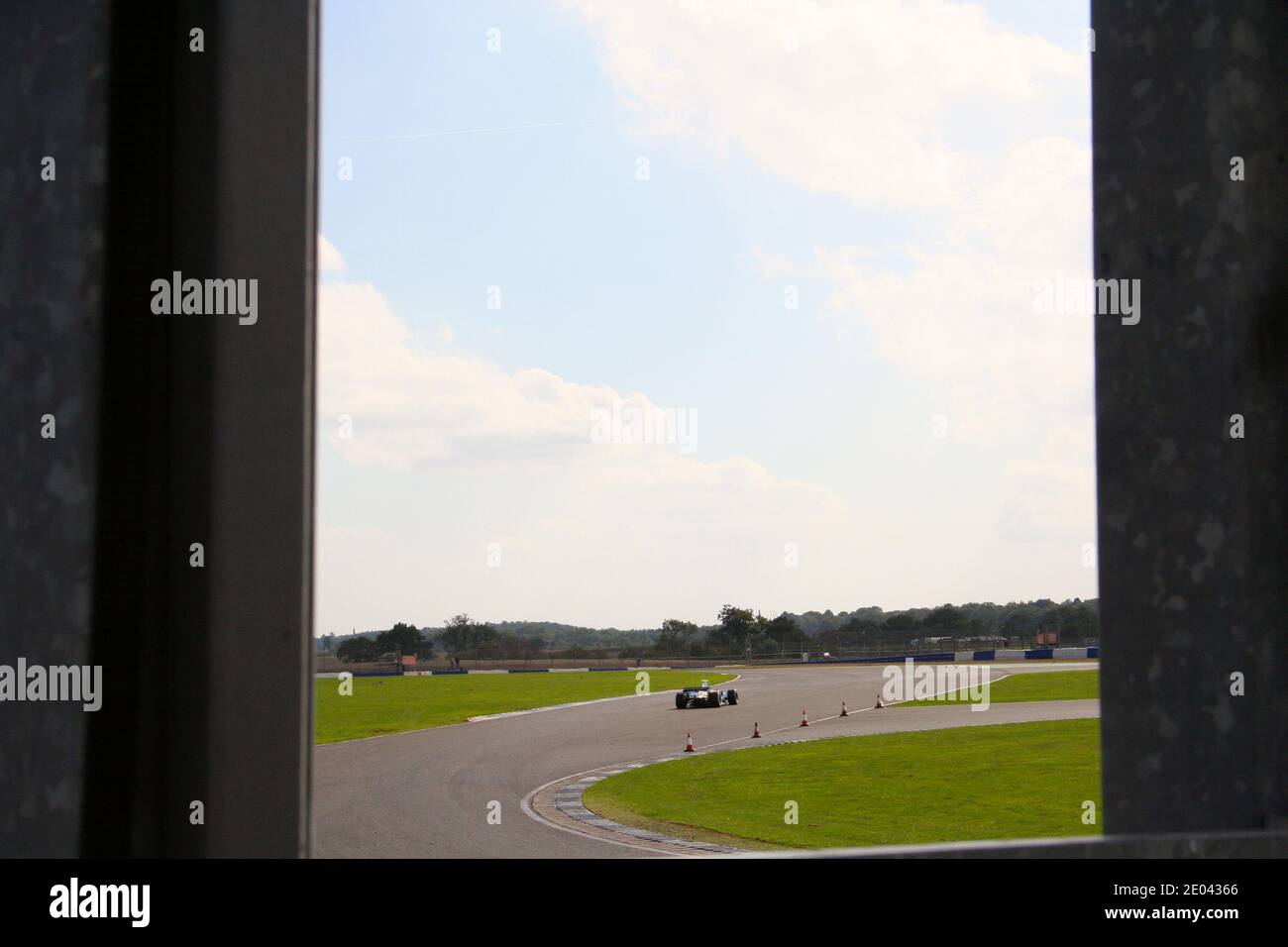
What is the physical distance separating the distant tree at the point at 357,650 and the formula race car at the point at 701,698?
69841 mm

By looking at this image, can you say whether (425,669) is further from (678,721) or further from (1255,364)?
(1255,364)

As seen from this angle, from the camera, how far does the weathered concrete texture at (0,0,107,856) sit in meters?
1.97

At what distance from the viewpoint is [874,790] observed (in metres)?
23.2

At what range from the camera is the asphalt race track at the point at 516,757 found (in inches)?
731

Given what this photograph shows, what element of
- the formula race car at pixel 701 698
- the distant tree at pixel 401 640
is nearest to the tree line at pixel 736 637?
the distant tree at pixel 401 640

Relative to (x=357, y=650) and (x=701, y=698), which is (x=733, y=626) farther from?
(x=701, y=698)

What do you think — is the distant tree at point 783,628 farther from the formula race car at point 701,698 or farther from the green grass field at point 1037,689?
the formula race car at point 701,698

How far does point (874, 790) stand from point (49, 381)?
23.4 meters

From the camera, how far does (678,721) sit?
136 feet

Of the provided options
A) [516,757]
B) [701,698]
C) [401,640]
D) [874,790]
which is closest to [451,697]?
[701,698]

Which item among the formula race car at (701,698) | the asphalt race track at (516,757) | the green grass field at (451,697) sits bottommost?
the green grass field at (451,697)

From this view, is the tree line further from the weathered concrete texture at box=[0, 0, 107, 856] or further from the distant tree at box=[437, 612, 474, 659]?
the weathered concrete texture at box=[0, 0, 107, 856]

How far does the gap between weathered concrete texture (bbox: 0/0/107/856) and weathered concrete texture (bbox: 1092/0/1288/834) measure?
2.32 metres
